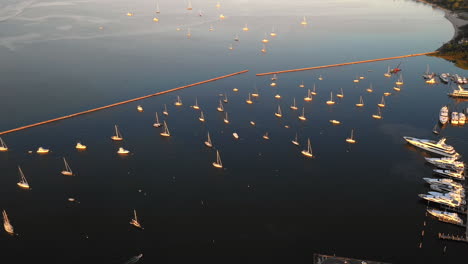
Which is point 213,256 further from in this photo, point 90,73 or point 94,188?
point 90,73

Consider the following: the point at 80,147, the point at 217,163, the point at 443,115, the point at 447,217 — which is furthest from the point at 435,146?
the point at 80,147

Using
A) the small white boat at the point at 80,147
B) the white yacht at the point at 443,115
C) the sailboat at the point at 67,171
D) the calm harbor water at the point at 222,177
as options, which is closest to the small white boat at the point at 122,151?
the calm harbor water at the point at 222,177

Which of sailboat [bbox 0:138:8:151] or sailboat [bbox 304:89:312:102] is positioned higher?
sailboat [bbox 304:89:312:102]

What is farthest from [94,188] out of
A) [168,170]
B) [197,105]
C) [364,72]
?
[364,72]

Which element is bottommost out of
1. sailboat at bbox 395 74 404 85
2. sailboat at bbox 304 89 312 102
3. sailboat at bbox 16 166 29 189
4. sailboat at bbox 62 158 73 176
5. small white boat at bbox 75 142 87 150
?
sailboat at bbox 16 166 29 189

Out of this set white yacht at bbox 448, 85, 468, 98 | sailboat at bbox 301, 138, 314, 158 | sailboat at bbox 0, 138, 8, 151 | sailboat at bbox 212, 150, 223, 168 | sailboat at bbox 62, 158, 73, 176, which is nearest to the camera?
sailboat at bbox 62, 158, 73, 176

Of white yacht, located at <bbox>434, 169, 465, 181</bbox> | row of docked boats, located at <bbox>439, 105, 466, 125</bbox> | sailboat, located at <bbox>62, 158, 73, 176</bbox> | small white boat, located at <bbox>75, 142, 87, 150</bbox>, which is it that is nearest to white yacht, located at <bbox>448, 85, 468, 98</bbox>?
row of docked boats, located at <bbox>439, 105, 466, 125</bbox>

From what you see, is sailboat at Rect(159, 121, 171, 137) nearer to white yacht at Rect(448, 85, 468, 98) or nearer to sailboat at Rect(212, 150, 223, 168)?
sailboat at Rect(212, 150, 223, 168)
